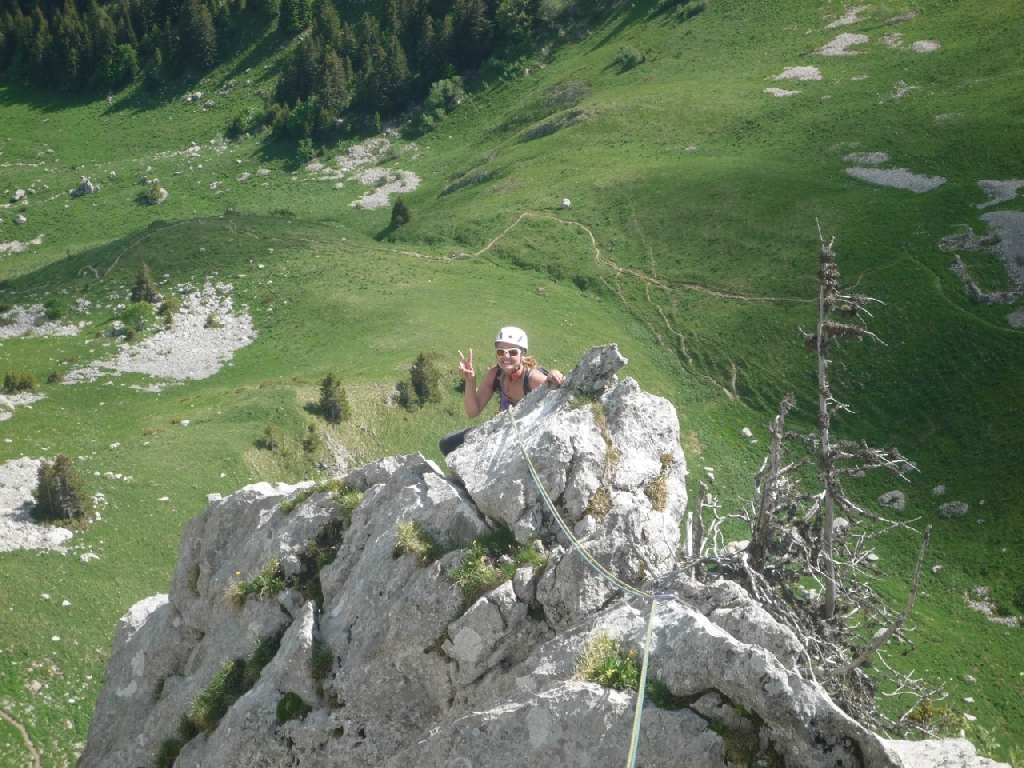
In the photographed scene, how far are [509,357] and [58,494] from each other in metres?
31.2

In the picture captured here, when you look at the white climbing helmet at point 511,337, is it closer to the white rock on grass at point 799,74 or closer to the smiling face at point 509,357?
the smiling face at point 509,357

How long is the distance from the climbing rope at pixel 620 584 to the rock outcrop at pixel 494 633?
0.31 ft

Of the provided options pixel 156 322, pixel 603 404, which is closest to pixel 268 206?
pixel 156 322

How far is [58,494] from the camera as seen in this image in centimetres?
3978

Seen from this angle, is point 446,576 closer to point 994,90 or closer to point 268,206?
point 994,90

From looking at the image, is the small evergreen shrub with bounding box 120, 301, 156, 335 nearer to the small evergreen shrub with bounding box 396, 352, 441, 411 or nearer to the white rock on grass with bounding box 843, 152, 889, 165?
the small evergreen shrub with bounding box 396, 352, 441, 411

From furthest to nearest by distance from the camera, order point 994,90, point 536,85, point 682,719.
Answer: point 536,85 → point 994,90 → point 682,719

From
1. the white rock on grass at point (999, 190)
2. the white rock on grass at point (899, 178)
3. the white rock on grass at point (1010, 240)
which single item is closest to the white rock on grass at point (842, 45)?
the white rock on grass at point (899, 178)

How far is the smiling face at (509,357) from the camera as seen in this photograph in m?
17.3

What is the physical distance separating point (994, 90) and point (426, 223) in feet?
190

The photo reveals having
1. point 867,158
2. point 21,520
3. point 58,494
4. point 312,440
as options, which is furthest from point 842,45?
point 21,520

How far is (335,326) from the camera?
6681 cm

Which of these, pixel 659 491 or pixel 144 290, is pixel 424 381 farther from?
pixel 659 491

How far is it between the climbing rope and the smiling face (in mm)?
1423
